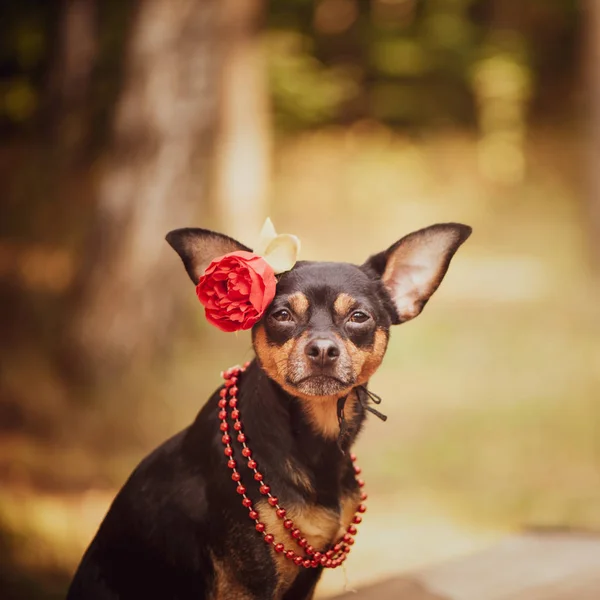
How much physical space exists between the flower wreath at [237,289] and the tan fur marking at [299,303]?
5 centimetres

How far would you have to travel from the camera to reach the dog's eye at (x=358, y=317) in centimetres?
215

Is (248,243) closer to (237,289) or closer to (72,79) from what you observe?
(72,79)

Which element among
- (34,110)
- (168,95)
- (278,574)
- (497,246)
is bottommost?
(278,574)

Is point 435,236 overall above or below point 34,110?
below

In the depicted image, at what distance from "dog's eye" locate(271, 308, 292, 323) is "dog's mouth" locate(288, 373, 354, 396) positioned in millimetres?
167

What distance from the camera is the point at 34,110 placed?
7875 millimetres

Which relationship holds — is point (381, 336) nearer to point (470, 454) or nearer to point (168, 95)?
point (470, 454)

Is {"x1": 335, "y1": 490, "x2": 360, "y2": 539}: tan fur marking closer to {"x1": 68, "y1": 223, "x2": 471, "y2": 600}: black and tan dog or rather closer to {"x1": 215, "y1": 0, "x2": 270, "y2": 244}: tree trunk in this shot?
{"x1": 68, "y1": 223, "x2": 471, "y2": 600}: black and tan dog

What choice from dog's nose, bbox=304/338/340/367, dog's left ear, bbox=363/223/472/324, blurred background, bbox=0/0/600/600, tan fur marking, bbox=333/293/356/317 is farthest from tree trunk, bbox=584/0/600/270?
dog's nose, bbox=304/338/340/367

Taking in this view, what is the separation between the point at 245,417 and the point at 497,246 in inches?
361

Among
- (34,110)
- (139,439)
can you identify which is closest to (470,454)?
(139,439)

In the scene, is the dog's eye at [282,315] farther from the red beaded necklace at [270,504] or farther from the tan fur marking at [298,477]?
the tan fur marking at [298,477]

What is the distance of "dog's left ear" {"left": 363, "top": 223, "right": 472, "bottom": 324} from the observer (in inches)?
89.7

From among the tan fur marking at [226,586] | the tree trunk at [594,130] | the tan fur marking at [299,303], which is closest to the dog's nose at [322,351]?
the tan fur marking at [299,303]
